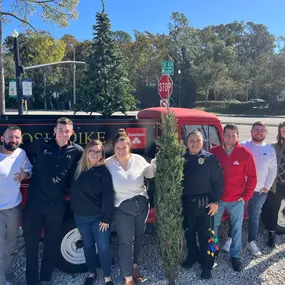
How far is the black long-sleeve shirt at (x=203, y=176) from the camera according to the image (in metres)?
3.52

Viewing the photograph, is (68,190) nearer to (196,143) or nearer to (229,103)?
(196,143)

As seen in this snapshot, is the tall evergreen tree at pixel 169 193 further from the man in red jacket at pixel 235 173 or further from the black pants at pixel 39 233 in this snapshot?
the black pants at pixel 39 233

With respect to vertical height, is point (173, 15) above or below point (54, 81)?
above

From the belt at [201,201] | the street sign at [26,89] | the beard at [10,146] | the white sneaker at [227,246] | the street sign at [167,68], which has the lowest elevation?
the white sneaker at [227,246]

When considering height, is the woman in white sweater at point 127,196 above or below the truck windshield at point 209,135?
below

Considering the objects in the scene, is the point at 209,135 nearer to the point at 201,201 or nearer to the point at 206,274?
the point at 201,201

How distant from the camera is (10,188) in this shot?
3326 millimetres

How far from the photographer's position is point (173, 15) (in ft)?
179

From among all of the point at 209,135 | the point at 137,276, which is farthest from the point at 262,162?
the point at 137,276

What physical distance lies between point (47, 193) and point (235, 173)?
220cm

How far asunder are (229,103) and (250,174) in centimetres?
4307

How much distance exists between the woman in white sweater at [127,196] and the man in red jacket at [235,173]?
1.04 metres

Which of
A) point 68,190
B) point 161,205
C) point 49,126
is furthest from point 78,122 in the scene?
point 161,205

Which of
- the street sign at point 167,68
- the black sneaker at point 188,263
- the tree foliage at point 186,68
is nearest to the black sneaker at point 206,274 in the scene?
the black sneaker at point 188,263
